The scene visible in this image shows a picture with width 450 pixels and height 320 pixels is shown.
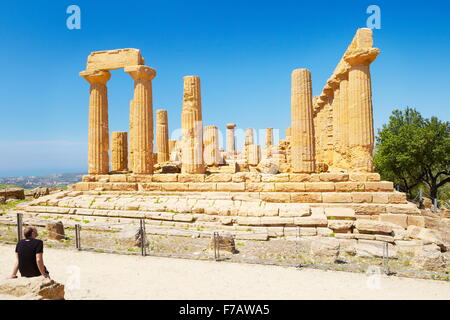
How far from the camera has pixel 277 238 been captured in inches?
392

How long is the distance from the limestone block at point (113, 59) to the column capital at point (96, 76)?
236 mm

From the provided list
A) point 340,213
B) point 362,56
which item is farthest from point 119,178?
point 362,56

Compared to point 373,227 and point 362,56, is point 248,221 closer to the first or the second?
point 373,227

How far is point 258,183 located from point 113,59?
9.88m

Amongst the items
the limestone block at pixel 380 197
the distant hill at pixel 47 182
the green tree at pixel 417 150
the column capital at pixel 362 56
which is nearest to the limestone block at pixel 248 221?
the limestone block at pixel 380 197

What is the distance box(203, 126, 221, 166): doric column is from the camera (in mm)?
23278

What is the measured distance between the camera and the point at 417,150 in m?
24.1

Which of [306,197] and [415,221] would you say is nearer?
[415,221]

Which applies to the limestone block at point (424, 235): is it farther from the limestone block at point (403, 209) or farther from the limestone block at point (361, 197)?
the limestone block at point (361, 197)
